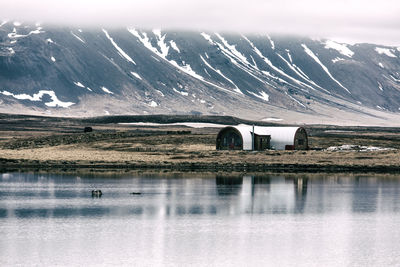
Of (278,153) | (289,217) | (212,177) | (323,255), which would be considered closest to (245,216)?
(289,217)

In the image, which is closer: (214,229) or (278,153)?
(214,229)

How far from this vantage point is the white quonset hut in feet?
402

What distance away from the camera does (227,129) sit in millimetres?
123250

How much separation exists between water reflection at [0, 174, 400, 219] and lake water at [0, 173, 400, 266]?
0.08 m

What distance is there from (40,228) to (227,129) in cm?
7369

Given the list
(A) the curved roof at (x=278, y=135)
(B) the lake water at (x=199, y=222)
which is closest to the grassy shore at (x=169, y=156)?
(A) the curved roof at (x=278, y=135)

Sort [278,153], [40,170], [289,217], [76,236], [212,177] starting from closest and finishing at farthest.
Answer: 1. [76,236]
2. [289,217]
3. [212,177]
4. [40,170]
5. [278,153]

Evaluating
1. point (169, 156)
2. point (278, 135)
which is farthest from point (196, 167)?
point (278, 135)

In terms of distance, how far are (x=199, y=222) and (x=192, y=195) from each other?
1639cm

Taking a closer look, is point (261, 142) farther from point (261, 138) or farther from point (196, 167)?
point (196, 167)

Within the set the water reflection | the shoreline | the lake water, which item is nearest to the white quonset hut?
the shoreline

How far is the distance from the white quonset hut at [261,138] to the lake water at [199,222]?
3750cm

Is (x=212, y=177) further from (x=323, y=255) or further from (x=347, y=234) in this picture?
(x=323, y=255)

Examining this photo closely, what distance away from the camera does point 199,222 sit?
5444 centimetres
